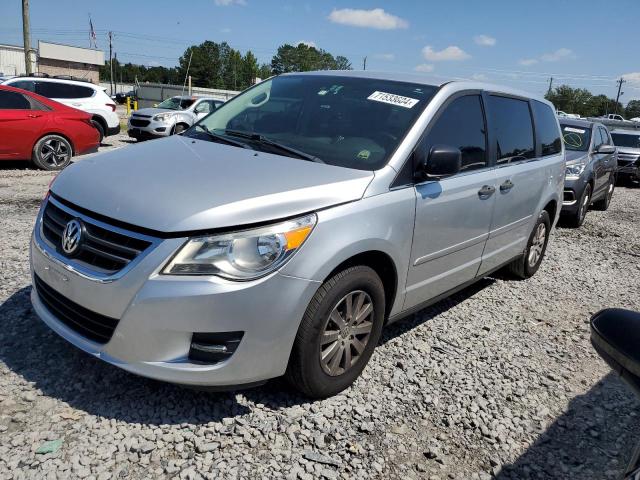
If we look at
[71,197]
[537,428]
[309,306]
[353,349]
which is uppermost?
[71,197]

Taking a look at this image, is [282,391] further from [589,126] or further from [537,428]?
[589,126]

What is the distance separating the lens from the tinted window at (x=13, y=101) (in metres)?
9.27

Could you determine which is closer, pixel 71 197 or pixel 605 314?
pixel 605 314

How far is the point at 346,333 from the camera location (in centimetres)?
290

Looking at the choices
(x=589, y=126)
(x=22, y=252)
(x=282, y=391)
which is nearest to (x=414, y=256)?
(x=282, y=391)

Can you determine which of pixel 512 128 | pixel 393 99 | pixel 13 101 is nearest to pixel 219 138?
pixel 393 99

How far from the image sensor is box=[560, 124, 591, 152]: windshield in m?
9.36

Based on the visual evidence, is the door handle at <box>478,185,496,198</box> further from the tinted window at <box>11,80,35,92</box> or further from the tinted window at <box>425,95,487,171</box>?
the tinted window at <box>11,80,35,92</box>

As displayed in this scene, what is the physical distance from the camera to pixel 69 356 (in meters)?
3.13

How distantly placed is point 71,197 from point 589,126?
31.9ft

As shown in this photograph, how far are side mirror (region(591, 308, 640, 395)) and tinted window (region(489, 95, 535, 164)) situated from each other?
116 inches

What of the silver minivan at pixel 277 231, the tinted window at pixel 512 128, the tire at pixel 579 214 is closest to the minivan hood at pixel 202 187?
the silver minivan at pixel 277 231

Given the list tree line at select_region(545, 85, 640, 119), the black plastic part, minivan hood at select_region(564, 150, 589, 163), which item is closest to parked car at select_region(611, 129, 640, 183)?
minivan hood at select_region(564, 150, 589, 163)

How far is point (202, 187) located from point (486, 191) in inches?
86.5
